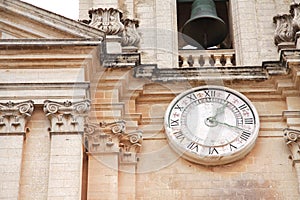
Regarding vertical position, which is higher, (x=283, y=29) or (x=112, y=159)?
(x=283, y=29)

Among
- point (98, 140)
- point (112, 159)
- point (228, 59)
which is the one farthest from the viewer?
point (228, 59)

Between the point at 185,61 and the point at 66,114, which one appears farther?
the point at 185,61

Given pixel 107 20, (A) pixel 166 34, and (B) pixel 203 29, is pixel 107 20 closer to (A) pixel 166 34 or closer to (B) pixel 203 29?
(A) pixel 166 34

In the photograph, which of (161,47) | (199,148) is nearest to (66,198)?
(199,148)

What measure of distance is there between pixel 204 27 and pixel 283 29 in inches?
48.0

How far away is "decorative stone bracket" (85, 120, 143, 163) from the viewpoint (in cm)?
1166

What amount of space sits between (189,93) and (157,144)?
0.85 meters

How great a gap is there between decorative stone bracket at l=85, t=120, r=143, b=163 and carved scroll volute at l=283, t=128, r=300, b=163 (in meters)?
1.88

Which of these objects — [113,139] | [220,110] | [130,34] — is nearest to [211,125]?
[220,110]

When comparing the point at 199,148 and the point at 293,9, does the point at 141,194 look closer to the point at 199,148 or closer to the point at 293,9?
the point at 199,148

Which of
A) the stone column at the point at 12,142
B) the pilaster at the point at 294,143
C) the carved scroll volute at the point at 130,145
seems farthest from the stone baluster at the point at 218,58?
the stone column at the point at 12,142

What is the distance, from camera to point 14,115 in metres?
11.3

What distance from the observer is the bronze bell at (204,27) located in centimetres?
1366

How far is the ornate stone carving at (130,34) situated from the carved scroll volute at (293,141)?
8.60ft
